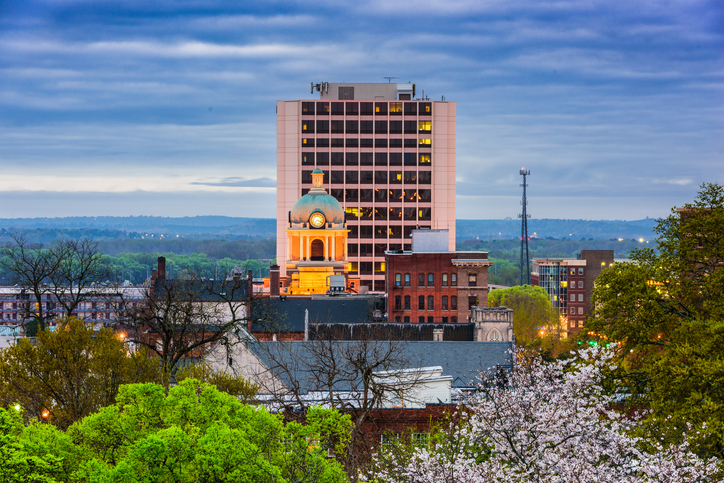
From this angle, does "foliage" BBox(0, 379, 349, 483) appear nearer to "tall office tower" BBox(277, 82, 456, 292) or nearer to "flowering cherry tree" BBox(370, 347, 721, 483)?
"flowering cherry tree" BBox(370, 347, 721, 483)

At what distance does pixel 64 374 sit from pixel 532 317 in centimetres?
9809

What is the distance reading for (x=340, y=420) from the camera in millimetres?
29031

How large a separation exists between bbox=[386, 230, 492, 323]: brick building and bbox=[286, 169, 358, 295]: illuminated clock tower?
3123 centimetres

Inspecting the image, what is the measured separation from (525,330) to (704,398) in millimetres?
84363

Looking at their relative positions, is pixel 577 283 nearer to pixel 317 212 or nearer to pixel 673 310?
pixel 317 212

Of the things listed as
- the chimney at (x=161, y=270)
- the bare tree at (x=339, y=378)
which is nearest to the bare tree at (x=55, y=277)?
the bare tree at (x=339, y=378)

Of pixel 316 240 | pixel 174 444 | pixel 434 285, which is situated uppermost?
pixel 316 240

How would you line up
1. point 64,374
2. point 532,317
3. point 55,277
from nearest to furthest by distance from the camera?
point 64,374
point 55,277
point 532,317

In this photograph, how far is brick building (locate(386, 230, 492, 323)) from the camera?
319 ft

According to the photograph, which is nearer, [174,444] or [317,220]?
[174,444]

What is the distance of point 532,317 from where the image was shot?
12850cm

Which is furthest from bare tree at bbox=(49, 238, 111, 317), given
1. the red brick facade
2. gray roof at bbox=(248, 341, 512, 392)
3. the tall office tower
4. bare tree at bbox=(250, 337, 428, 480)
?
the tall office tower

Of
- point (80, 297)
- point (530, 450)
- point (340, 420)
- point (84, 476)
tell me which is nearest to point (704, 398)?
point (530, 450)

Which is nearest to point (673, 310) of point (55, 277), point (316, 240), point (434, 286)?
point (55, 277)
